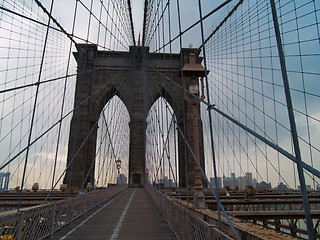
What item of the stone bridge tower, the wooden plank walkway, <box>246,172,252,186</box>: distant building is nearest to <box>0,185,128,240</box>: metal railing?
the wooden plank walkway

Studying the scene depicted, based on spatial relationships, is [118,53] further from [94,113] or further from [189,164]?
[189,164]

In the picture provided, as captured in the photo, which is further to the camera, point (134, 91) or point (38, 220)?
point (134, 91)

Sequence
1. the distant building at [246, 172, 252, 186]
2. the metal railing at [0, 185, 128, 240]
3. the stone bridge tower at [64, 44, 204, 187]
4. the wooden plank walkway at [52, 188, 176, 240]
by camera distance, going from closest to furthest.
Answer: the metal railing at [0, 185, 128, 240] < the wooden plank walkway at [52, 188, 176, 240] < the distant building at [246, 172, 252, 186] < the stone bridge tower at [64, 44, 204, 187]

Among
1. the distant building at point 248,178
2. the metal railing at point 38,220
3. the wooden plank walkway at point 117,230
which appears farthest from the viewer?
the distant building at point 248,178

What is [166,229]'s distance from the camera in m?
5.39

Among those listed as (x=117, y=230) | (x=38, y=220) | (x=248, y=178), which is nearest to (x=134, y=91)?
(x=248, y=178)

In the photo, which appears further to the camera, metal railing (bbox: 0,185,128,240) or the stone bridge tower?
the stone bridge tower

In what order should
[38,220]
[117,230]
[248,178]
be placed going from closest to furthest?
[38,220] < [117,230] < [248,178]

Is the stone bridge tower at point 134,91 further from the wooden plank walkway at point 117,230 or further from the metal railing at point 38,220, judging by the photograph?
the metal railing at point 38,220

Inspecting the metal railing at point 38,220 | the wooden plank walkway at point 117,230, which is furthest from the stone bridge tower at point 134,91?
the metal railing at point 38,220

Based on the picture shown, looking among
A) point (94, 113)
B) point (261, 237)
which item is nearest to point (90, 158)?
point (94, 113)

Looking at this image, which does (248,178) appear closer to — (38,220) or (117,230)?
(117,230)

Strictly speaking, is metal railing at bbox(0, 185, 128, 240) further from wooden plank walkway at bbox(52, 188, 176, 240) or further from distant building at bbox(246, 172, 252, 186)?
distant building at bbox(246, 172, 252, 186)

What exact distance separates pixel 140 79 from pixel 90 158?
12.0 metres
